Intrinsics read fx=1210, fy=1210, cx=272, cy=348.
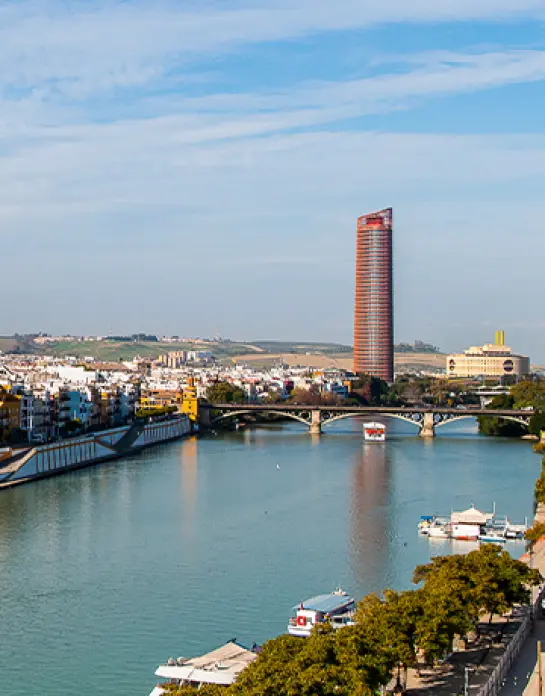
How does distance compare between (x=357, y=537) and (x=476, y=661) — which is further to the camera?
(x=357, y=537)

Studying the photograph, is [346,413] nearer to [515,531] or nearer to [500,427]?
[500,427]

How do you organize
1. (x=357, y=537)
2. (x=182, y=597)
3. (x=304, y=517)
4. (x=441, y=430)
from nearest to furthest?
(x=182, y=597) < (x=357, y=537) < (x=304, y=517) < (x=441, y=430)

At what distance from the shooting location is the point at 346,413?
87.6 feet

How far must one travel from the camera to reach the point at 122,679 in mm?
7277

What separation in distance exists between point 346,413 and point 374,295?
853 inches

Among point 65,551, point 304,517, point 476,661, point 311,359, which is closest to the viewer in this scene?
point 476,661

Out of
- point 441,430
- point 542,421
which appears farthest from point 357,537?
point 441,430

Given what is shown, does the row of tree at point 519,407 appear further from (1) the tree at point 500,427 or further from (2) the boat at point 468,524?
(2) the boat at point 468,524

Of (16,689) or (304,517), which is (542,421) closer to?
(304,517)

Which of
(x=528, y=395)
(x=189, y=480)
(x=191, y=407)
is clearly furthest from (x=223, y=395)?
(x=189, y=480)

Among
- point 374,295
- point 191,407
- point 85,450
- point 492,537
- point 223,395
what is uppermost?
point 374,295

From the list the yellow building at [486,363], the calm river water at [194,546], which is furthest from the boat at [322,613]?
the yellow building at [486,363]

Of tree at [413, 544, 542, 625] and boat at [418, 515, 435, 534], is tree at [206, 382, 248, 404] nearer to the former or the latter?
boat at [418, 515, 435, 534]

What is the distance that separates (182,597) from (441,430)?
767 inches
